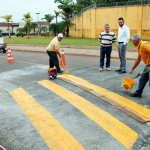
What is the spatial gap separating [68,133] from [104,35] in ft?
17.6

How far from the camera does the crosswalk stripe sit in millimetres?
4152

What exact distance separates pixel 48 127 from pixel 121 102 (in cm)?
201

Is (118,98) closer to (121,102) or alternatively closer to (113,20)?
(121,102)

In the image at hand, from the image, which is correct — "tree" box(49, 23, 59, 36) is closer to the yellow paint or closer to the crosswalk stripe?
the yellow paint

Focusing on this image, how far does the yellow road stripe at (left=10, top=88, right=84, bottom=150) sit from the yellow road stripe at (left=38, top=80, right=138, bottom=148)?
0.70 m

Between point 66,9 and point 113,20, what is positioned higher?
point 66,9

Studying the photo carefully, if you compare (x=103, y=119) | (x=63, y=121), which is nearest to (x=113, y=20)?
(x=103, y=119)

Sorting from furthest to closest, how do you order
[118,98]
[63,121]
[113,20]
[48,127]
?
[113,20] < [118,98] < [63,121] < [48,127]

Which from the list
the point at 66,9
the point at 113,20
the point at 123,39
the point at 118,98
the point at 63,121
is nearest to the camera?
the point at 63,121

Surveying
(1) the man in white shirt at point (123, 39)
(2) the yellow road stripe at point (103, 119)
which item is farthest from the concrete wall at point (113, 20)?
(2) the yellow road stripe at point (103, 119)

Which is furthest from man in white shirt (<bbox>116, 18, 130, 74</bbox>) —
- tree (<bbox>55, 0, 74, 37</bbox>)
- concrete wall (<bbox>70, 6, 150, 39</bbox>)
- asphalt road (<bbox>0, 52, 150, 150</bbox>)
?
tree (<bbox>55, 0, 74, 37</bbox>)

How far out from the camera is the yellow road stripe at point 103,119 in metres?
3.37

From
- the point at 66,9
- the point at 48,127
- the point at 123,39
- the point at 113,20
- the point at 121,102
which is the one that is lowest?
the point at 48,127

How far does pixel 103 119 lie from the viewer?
13.2 ft
